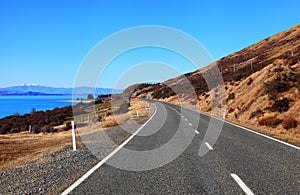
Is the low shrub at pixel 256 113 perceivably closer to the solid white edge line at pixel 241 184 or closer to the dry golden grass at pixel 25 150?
the dry golden grass at pixel 25 150

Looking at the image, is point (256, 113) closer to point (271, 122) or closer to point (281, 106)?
point (281, 106)

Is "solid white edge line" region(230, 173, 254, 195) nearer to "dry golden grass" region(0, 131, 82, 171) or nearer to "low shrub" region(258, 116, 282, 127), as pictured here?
"dry golden grass" region(0, 131, 82, 171)

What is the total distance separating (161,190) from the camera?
5340 millimetres

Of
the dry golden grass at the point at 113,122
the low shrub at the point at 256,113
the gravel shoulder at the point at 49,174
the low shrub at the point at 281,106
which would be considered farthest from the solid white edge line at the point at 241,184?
the low shrub at the point at 256,113

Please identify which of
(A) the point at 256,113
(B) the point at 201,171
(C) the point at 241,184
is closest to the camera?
(C) the point at 241,184

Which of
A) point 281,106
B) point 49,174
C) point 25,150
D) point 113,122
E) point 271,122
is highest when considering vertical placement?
point 281,106

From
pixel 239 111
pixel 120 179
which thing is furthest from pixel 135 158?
pixel 239 111

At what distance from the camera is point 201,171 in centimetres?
676

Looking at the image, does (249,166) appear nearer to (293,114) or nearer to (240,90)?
(293,114)

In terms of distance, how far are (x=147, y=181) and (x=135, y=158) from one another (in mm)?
2471

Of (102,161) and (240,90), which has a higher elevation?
(240,90)

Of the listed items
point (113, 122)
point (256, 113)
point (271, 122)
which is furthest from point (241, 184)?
point (256, 113)

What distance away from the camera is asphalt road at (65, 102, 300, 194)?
5.39 metres

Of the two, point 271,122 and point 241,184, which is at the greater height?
point 241,184
